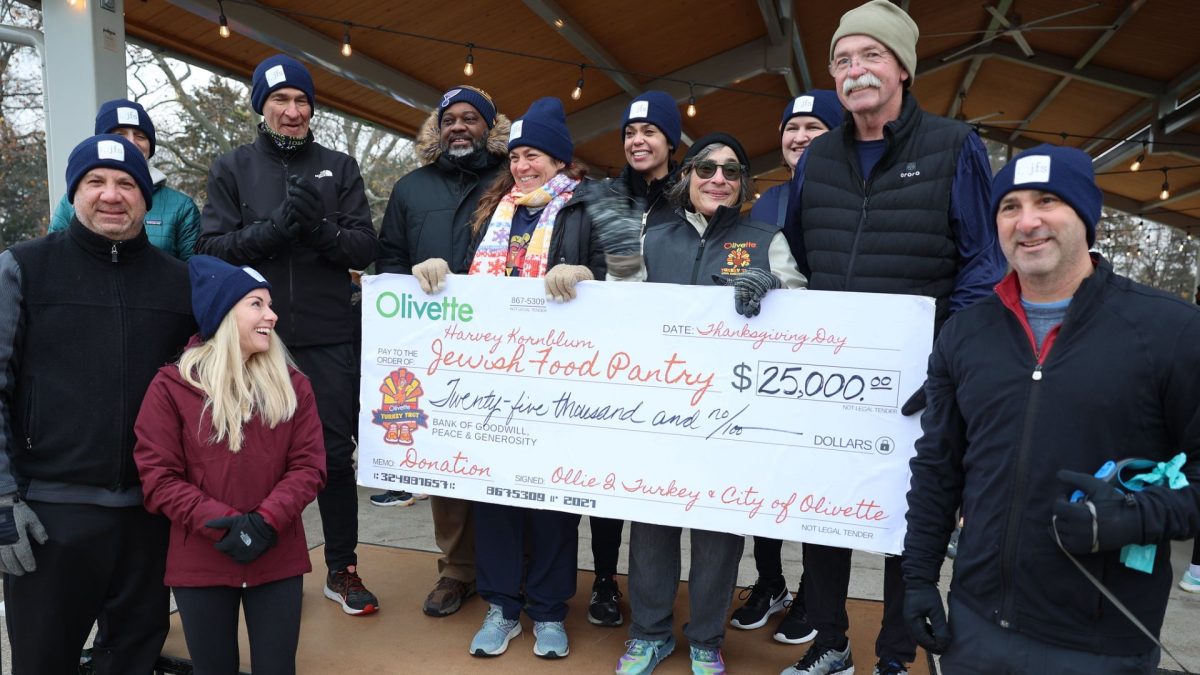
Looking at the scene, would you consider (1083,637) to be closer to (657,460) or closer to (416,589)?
(657,460)

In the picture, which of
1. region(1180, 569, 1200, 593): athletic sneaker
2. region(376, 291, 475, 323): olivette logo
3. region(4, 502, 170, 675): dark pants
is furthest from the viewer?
region(1180, 569, 1200, 593): athletic sneaker

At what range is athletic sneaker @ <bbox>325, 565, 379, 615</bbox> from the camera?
128 inches

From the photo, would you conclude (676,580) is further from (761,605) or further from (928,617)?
(928,617)

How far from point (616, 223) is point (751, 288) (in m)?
0.61

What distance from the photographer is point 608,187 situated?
296cm

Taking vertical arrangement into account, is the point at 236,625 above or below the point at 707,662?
above

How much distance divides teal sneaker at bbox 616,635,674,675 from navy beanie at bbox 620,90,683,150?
1812 mm

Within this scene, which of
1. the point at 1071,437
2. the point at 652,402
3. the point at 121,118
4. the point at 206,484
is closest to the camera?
the point at 1071,437

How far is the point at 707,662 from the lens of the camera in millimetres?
2695

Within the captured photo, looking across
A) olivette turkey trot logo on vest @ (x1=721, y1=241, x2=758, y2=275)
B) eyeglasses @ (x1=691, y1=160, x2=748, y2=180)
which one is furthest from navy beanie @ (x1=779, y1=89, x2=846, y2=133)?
olivette turkey trot logo on vest @ (x1=721, y1=241, x2=758, y2=275)

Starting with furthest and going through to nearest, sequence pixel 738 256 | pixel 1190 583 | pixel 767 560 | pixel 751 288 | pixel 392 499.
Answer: pixel 392 499
pixel 1190 583
pixel 767 560
pixel 738 256
pixel 751 288

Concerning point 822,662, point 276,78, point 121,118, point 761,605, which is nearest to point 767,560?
point 761,605

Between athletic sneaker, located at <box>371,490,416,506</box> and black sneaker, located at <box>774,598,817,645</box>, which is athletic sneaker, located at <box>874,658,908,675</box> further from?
athletic sneaker, located at <box>371,490,416,506</box>

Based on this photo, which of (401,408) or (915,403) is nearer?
(915,403)
